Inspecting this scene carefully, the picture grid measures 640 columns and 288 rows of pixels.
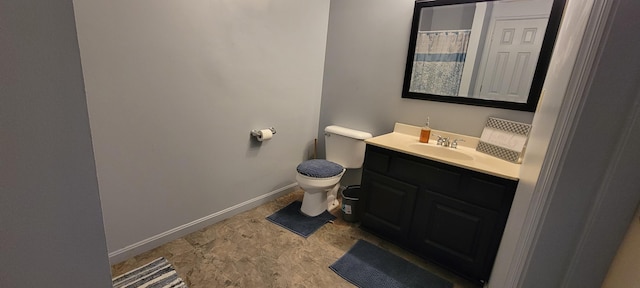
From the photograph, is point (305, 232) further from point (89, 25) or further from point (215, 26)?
point (89, 25)

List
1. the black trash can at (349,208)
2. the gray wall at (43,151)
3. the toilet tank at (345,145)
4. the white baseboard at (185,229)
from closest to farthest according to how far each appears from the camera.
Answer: the gray wall at (43,151) < the white baseboard at (185,229) < the black trash can at (349,208) < the toilet tank at (345,145)

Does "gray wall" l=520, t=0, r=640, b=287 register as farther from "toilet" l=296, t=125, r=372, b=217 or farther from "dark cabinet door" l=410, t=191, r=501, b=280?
"toilet" l=296, t=125, r=372, b=217

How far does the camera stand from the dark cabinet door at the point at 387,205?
6.13ft

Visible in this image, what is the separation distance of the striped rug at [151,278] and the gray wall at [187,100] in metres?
0.17

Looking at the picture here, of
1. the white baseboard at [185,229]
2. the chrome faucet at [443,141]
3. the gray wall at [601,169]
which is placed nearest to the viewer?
the gray wall at [601,169]

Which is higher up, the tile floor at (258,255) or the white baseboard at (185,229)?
the white baseboard at (185,229)

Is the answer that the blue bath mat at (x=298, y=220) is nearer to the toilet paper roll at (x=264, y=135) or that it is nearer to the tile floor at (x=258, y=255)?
the tile floor at (x=258, y=255)

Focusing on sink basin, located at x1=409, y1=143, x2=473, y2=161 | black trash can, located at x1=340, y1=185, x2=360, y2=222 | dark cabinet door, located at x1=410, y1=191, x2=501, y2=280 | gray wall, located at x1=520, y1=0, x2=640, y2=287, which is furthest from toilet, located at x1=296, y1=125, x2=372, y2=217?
gray wall, located at x1=520, y1=0, x2=640, y2=287

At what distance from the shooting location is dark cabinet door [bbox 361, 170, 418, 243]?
187 cm

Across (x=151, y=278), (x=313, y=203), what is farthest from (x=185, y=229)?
(x=313, y=203)

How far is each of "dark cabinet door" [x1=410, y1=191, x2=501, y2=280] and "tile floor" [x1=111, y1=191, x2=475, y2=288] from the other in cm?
13

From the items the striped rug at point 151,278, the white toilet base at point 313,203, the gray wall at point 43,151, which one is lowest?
the striped rug at point 151,278

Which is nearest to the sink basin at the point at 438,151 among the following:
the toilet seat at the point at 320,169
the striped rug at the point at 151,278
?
the toilet seat at the point at 320,169

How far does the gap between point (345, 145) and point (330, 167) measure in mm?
272
